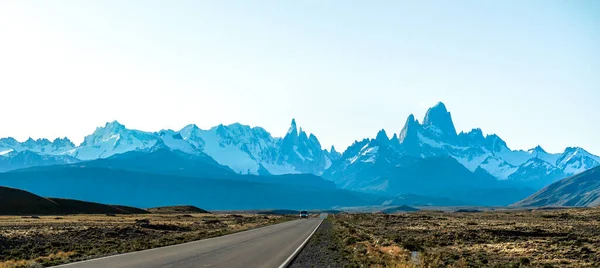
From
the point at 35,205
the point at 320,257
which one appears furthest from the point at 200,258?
the point at 35,205

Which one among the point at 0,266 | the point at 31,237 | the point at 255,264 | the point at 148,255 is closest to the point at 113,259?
the point at 148,255

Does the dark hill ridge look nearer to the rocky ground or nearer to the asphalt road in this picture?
the asphalt road

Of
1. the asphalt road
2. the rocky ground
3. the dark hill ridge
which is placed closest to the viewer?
the asphalt road

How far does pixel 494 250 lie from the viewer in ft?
123

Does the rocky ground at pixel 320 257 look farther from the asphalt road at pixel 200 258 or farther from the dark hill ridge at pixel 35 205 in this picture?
the dark hill ridge at pixel 35 205

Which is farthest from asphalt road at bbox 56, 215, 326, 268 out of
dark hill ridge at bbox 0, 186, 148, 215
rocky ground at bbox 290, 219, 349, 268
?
dark hill ridge at bbox 0, 186, 148, 215

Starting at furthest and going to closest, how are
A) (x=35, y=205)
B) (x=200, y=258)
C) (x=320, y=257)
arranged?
(x=35, y=205), (x=320, y=257), (x=200, y=258)

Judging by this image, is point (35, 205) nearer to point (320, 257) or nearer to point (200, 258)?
point (200, 258)

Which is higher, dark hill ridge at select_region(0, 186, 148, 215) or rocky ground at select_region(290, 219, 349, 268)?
dark hill ridge at select_region(0, 186, 148, 215)

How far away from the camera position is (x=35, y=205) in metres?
139

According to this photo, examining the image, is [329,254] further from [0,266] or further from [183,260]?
[0,266]

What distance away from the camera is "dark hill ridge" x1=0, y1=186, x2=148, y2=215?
435 feet

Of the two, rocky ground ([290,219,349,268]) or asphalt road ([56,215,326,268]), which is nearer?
asphalt road ([56,215,326,268])

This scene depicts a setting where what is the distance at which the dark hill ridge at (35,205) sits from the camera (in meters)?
133
